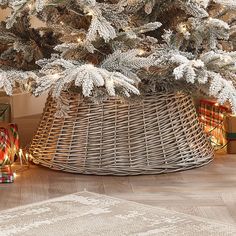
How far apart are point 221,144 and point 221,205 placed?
2.83 feet

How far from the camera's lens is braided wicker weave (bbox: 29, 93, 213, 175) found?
7.86 ft

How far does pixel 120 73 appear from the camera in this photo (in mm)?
2123

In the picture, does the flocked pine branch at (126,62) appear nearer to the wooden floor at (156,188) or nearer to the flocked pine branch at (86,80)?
the flocked pine branch at (86,80)

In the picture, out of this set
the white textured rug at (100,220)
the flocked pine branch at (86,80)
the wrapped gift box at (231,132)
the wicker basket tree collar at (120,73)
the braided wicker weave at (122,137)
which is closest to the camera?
the white textured rug at (100,220)

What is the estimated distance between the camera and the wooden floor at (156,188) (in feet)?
6.75

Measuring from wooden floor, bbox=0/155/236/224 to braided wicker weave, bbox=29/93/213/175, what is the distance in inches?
1.8

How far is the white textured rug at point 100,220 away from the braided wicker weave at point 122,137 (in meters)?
0.34

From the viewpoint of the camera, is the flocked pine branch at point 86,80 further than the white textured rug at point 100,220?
Yes

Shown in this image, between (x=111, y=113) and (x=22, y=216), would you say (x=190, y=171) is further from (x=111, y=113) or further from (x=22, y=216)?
(x=22, y=216)

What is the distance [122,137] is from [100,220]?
572 millimetres

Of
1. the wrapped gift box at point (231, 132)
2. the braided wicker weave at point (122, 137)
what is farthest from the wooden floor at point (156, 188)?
the wrapped gift box at point (231, 132)

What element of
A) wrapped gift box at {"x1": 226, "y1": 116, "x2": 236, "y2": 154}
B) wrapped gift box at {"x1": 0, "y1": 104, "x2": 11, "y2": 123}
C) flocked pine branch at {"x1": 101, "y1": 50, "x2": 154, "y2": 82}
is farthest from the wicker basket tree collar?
wrapped gift box at {"x1": 0, "y1": 104, "x2": 11, "y2": 123}

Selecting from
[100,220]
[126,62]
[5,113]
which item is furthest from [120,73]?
[5,113]

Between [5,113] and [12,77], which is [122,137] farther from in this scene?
[5,113]
